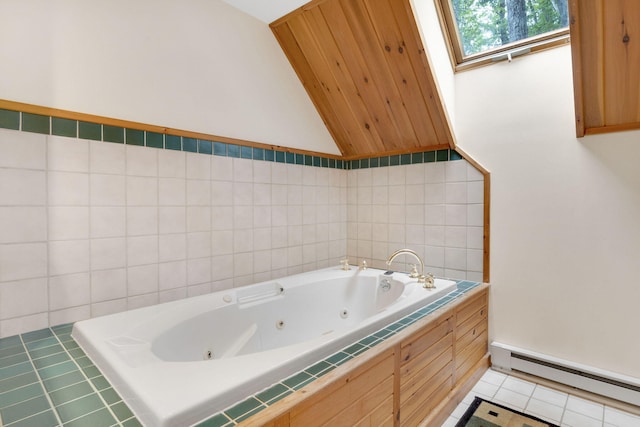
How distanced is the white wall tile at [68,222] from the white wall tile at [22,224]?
0.09 feet

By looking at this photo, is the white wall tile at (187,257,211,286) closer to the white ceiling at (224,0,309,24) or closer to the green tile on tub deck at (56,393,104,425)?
the green tile on tub deck at (56,393,104,425)

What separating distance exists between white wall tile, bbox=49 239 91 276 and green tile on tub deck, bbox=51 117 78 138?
510 mm

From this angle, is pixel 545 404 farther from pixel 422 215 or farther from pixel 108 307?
pixel 108 307

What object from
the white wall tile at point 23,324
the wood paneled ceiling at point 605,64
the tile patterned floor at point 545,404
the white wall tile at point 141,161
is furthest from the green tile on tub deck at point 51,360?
the wood paneled ceiling at point 605,64

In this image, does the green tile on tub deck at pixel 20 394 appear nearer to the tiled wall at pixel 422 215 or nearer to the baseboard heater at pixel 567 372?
the tiled wall at pixel 422 215

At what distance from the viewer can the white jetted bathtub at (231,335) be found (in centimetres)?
90

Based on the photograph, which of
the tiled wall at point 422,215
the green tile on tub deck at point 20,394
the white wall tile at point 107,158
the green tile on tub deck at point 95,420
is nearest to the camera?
the green tile on tub deck at point 95,420

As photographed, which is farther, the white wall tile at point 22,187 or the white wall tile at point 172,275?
the white wall tile at point 172,275

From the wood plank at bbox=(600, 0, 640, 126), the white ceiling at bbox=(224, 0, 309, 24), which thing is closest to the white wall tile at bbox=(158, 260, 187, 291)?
the white ceiling at bbox=(224, 0, 309, 24)

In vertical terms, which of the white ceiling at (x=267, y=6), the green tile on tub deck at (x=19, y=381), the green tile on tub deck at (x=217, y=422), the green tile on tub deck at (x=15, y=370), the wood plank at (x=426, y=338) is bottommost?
the wood plank at (x=426, y=338)

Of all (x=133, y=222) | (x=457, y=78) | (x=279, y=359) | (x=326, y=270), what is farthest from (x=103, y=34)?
(x=457, y=78)

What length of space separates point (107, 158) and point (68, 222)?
0.36 metres

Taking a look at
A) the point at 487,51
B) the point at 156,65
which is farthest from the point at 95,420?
the point at 487,51

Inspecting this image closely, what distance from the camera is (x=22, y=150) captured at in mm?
1371
